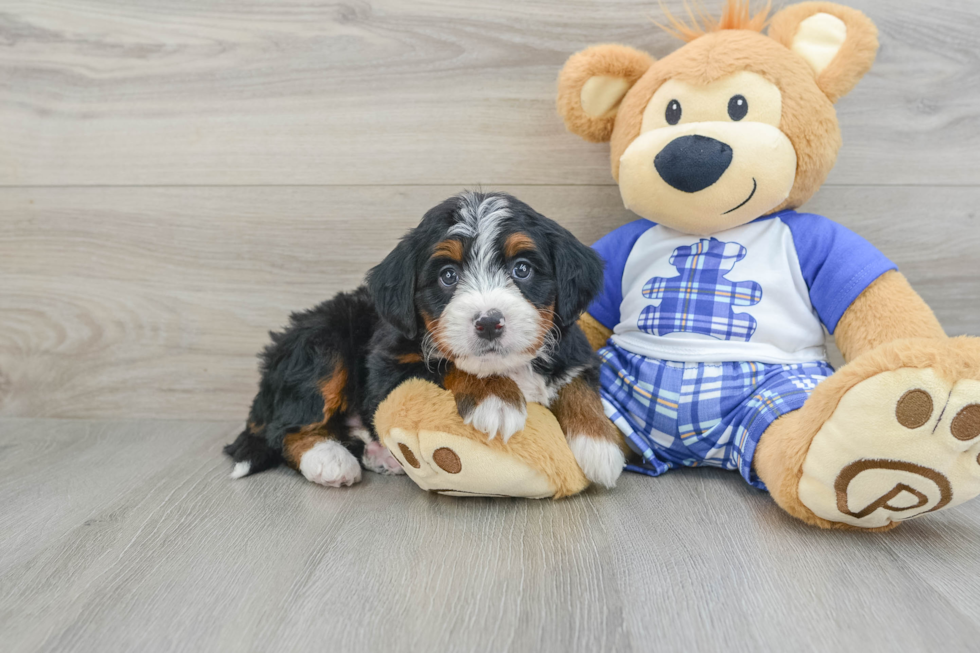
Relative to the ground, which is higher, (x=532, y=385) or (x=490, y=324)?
(x=490, y=324)

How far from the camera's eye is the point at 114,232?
86.7 inches

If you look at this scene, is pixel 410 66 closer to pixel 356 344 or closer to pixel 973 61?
pixel 356 344

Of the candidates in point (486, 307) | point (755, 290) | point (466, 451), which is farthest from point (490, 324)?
point (755, 290)

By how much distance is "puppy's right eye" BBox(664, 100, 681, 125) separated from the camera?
1610 mm

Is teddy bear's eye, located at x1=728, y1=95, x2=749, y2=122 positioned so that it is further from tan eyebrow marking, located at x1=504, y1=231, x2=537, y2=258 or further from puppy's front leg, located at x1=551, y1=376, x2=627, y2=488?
puppy's front leg, located at x1=551, y1=376, x2=627, y2=488

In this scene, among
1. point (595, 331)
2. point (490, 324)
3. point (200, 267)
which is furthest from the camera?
point (200, 267)

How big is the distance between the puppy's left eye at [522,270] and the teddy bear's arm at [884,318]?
787 mm

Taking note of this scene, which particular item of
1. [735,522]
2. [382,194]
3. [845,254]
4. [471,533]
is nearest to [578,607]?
[471,533]

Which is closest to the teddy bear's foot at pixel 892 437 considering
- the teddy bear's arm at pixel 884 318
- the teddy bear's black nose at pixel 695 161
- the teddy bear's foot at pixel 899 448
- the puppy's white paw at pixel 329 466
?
the teddy bear's foot at pixel 899 448

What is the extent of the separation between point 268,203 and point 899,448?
73.4 inches

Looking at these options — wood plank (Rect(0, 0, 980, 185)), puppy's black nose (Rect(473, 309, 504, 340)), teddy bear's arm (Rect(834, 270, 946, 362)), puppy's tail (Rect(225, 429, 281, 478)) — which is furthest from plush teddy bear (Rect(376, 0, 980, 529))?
puppy's tail (Rect(225, 429, 281, 478))

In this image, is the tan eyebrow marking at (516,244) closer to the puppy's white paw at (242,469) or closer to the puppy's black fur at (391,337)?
the puppy's black fur at (391,337)

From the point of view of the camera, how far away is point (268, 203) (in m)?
2.14

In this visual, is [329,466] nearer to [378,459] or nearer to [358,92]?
[378,459]
